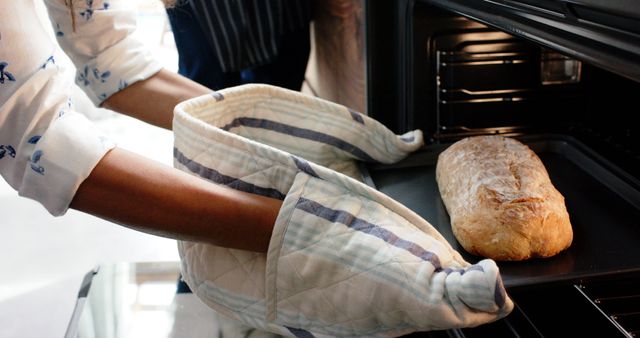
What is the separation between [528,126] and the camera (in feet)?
3.97

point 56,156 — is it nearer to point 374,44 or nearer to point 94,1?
point 94,1

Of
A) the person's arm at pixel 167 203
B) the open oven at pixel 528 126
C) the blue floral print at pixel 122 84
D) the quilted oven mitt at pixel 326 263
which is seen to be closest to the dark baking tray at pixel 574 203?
the open oven at pixel 528 126

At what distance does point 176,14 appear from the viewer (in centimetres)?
161

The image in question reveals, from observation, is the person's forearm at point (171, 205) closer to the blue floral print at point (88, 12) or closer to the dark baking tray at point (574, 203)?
the dark baking tray at point (574, 203)

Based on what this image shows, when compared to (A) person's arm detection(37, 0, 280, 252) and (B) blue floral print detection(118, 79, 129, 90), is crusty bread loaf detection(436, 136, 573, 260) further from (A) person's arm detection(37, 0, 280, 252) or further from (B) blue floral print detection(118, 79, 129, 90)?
(B) blue floral print detection(118, 79, 129, 90)

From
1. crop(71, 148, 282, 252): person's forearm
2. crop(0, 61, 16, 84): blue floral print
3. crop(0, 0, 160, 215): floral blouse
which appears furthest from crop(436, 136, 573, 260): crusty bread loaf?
crop(0, 61, 16, 84): blue floral print

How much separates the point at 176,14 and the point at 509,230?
1.09m

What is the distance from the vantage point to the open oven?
76 cm

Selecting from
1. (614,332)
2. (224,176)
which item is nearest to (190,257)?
(224,176)

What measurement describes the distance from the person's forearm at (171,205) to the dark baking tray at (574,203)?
0.29 m

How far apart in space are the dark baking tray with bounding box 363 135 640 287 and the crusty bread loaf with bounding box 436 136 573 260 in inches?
0.8

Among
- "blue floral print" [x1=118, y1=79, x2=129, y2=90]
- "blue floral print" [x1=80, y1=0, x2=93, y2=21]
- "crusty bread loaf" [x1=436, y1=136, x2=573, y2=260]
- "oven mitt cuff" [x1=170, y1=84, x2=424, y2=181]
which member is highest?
"blue floral print" [x1=80, y1=0, x2=93, y2=21]

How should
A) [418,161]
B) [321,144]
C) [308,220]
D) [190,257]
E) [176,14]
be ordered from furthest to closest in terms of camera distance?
[176,14] → [418,161] → [321,144] → [190,257] → [308,220]

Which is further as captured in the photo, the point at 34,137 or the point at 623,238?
the point at 623,238
